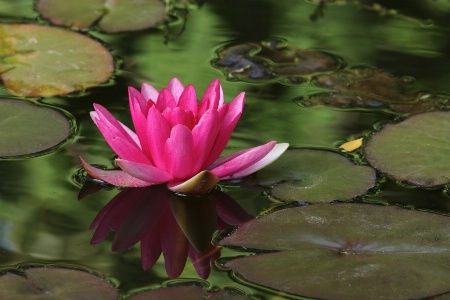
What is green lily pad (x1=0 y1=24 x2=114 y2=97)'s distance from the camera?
102 inches

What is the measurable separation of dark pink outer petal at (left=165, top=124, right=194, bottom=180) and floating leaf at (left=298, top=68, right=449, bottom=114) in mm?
650

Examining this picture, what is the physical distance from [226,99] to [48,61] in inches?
22.0

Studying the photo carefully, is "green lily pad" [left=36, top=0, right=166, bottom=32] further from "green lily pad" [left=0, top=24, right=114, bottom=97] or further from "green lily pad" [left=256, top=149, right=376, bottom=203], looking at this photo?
"green lily pad" [left=256, top=149, right=376, bottom=203]

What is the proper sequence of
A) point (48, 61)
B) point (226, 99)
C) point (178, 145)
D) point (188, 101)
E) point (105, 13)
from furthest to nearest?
1. point (105, 13)
2. point (48, 61)
3. point (226, 99)
4. point (188, 101)
5. point (178, 145)

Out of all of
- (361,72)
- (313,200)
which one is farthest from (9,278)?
(361,72)

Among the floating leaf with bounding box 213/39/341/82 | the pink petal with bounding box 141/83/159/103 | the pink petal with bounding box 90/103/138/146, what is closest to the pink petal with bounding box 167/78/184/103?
the pink petal with bounding box 141/83/159/103

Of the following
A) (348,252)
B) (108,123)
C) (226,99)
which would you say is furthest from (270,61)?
(348,252)

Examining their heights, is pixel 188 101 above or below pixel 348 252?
above

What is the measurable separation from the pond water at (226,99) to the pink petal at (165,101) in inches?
8.5

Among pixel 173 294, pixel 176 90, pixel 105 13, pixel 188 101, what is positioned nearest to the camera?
pixel 173 294

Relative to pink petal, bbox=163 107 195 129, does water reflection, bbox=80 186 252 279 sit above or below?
below

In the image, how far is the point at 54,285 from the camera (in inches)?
65.7

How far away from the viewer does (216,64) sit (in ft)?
9.17

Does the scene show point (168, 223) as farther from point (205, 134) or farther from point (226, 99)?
point (226, 99)
